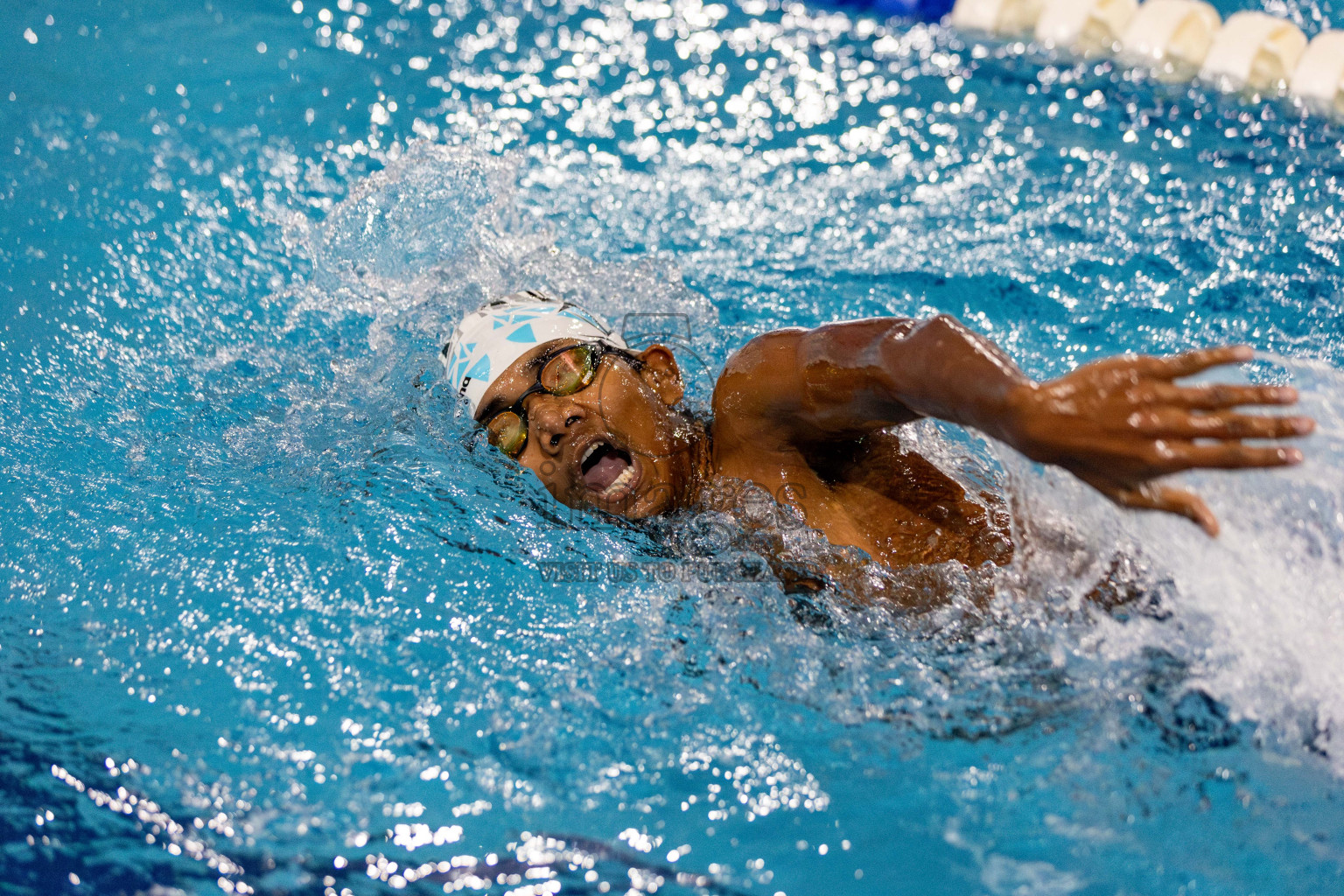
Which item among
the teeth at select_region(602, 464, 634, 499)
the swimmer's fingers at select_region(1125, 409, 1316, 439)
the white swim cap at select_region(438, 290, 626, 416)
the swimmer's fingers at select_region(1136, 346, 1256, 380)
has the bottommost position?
the swimmer's fingers at select_region(1125, 409, 1316, 439)

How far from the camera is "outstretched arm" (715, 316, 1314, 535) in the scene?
1402 millimetres

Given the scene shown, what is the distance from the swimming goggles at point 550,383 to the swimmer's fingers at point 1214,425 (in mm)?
1295

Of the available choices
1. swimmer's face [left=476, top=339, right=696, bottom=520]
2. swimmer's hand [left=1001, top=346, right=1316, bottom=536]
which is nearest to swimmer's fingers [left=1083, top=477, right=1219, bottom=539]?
swimmer's hand [left=1001, top=346, right=1316, bottom=536]

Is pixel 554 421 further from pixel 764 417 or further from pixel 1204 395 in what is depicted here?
pixel 1204 395

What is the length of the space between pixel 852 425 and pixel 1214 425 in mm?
808

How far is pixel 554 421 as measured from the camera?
91.0 inches

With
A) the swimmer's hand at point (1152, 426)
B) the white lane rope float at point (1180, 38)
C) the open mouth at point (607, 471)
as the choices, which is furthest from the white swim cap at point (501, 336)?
the white lane rope float at point (1180, 38)

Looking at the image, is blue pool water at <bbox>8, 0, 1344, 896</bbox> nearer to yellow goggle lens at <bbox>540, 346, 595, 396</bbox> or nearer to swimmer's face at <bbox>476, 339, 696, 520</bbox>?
swimmer's face at <bbox>476, 339, 696, 520</bbox>

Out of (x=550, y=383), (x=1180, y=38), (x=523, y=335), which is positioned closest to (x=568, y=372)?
(x=550, y=383)

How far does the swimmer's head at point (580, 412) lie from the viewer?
7.61 feet

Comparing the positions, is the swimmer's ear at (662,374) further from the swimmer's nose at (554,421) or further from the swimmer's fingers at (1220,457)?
the swimmer's fingers at (1220,457)

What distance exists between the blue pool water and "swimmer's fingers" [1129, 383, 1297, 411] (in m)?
0.50

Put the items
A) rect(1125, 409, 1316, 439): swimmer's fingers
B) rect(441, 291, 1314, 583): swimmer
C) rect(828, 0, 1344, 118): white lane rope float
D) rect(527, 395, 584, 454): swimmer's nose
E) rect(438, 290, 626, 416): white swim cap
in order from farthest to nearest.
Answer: rect(828, 0, 1344, 118): white lane rope float, rect(438, 290, 626, 416): white swim cap, rect(527, 395, 584, 454): swimmer's nose, rect(441, 291, 1314, 583): swimmer, rect(1125, 409, 1316, 439): swimmer's fingers

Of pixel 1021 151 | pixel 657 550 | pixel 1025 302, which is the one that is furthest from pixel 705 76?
pixel 657 550
